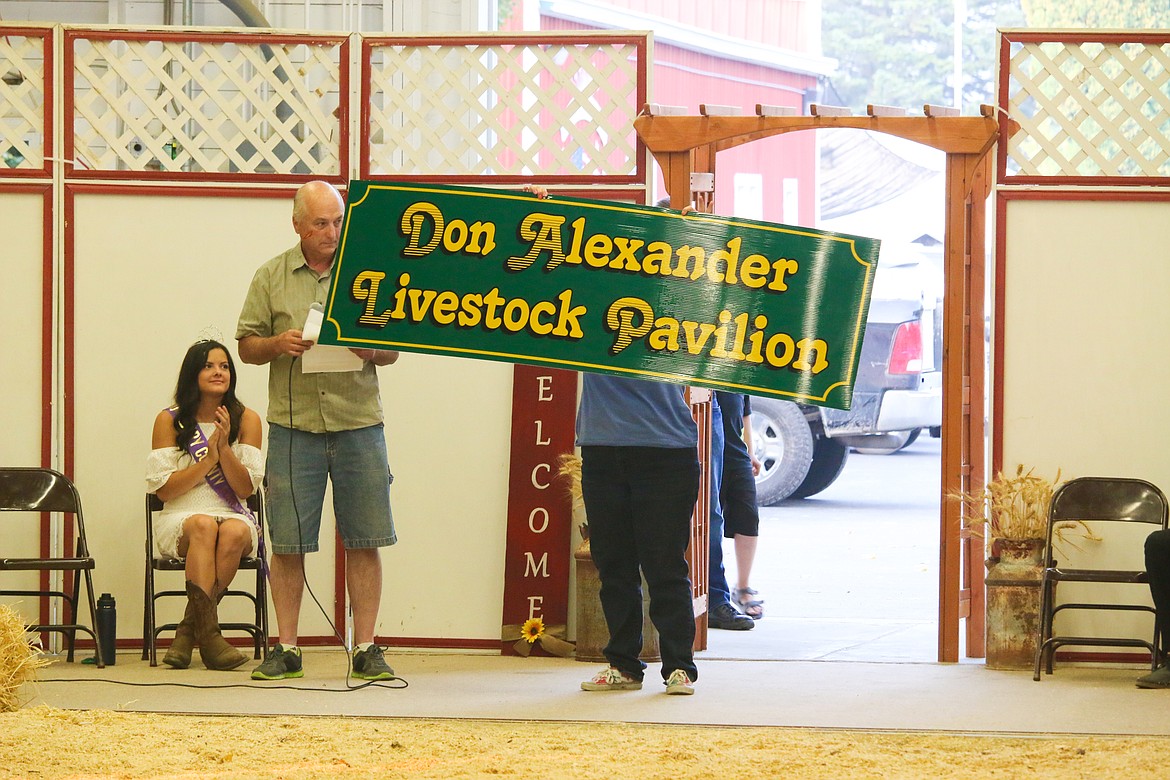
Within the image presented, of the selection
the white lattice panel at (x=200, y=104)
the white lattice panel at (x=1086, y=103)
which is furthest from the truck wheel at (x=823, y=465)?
the white lattice panel at (x=200, y=104)

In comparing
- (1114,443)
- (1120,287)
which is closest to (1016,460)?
(1114,443)

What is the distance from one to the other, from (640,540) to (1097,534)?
1.82 metres

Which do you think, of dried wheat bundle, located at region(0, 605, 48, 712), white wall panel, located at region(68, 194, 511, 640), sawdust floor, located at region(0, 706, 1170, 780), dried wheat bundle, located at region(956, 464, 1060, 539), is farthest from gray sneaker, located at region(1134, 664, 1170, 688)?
dried wheat bundle, located at region(0, 605, 48, 712)

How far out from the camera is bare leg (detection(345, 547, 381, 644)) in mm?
4719

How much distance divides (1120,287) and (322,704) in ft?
10.3

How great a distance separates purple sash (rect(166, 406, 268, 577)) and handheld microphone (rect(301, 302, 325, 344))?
0.76 m

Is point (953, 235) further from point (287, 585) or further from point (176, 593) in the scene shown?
point (176, 593)

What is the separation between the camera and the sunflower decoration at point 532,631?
17.3 feet

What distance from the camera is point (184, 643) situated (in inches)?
197

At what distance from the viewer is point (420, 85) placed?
5375mm

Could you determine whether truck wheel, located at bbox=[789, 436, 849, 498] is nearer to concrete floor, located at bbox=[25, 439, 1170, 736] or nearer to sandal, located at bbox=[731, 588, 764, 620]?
concrete floor, located at bbox=[25, 439, 1170, 736]

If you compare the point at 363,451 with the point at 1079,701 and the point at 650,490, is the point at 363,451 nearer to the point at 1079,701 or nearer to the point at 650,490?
the point at 650,490

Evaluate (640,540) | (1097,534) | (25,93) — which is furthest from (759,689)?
(25,93)

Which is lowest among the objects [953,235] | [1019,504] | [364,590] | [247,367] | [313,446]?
[364,590]
